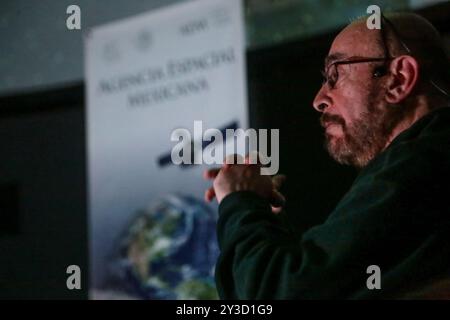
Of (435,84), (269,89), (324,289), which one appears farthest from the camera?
(269,89)

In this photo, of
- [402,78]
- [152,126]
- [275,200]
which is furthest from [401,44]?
[152,126]

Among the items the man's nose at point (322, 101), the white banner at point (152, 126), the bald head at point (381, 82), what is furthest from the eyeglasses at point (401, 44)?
the white banner at point (152, 126)

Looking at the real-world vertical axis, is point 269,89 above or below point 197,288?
above

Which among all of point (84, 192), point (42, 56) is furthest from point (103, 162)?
point (42, 56)

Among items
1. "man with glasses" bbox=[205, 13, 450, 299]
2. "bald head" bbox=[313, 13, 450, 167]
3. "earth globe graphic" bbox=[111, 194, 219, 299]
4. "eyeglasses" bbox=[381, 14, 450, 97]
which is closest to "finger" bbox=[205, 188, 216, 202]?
"man with glasses" bbox=[205, 13, 450, 299]

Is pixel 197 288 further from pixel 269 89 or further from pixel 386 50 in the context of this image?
pixel 386 50

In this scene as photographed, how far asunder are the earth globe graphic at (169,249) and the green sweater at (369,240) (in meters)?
0.55

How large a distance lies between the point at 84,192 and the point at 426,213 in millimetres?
837

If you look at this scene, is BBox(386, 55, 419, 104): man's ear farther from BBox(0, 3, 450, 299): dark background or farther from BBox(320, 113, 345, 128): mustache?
→ BBox(0, 3, 450, 299): dark background

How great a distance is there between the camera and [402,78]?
829 millimetres

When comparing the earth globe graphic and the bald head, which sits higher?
the bald head

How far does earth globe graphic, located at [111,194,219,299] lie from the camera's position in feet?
4.25

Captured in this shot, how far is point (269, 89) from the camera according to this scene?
123 cm

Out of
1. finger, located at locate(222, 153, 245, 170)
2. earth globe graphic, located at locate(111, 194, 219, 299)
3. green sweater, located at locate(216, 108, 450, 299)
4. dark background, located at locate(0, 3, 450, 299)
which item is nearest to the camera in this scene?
green sweater, located at locate(216, 108, 450, 299)
